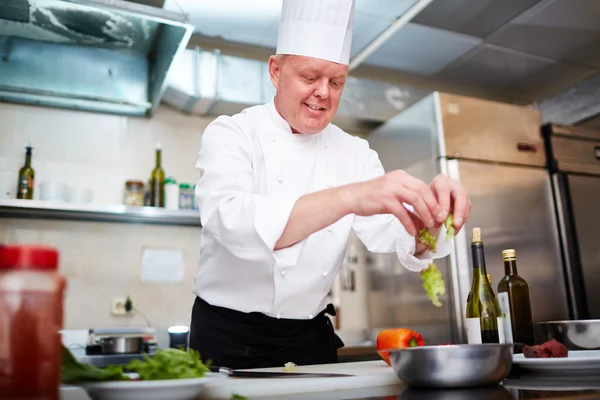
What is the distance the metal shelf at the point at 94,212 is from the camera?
2.78 m

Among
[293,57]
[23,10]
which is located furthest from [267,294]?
[23,10]

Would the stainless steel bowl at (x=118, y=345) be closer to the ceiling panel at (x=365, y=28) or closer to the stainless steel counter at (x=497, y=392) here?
the stainless steel counter at (x=497, y=392)

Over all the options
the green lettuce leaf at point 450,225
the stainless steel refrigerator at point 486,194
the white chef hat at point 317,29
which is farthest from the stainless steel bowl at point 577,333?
the stainless steel refrigerator at point 486,194

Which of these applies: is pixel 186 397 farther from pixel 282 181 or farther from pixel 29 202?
pixel 29 202

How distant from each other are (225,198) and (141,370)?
0.47m

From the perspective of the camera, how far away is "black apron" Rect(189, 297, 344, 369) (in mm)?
1527

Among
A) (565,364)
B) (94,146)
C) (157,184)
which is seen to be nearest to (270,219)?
(565,364)

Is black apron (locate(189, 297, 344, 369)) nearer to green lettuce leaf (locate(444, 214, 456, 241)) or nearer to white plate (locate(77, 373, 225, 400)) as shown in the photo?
green lettuce leaf (locate(444, 214, 456, 241))

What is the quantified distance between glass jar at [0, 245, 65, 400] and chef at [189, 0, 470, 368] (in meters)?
0.54

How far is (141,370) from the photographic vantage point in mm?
849

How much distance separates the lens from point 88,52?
10.3 ft

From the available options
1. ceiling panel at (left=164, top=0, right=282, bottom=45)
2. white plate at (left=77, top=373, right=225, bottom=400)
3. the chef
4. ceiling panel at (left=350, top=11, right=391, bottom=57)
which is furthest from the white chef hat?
ceiling panel at (left=350, top=11, right=391, bottom=57)

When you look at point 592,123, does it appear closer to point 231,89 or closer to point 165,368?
point 231,89

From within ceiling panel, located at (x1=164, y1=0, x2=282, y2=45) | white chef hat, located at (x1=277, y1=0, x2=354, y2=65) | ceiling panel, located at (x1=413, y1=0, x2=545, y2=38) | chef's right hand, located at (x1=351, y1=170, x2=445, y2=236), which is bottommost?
chef's right hand, located at (x1=351, y1=170, x2=445, y2=236)
